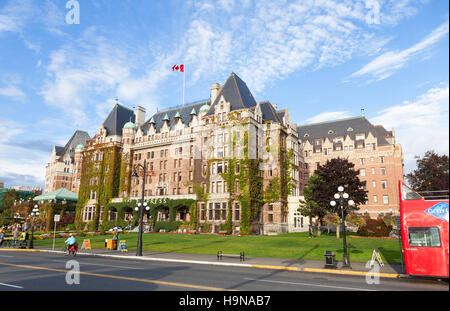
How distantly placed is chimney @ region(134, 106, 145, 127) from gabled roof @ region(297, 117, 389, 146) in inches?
1602

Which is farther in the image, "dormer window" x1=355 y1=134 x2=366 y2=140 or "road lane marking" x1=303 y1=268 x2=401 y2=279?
"dormer window" x1=355 y1=134 x2=366 y2=140

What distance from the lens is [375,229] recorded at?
1467 inches

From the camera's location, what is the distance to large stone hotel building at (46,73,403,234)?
50.2m

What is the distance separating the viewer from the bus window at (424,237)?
1420 centimetres

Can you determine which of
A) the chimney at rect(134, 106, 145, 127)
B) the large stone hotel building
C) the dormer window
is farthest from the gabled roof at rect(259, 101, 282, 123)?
the chimney at rect(134, 106, 145, 127)

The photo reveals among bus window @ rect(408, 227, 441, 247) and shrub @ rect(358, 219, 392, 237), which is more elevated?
bus window @ rect(408, 227, 441, 247)

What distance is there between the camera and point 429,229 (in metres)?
14.4

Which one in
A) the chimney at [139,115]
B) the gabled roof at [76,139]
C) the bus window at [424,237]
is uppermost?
the gabled roof at [76,139]

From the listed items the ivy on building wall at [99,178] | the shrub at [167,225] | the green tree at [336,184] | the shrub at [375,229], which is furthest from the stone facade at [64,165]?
the shrub at [375,229]

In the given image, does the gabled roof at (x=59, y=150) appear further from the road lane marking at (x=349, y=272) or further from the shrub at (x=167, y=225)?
the road lane marking at (x=349, y=272)

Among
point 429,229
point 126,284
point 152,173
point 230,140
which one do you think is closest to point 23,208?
point 152,173

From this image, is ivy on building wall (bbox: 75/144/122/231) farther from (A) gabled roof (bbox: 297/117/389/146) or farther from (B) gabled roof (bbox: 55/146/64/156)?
(B) gabled roof (bbox: 55/146/64/156)

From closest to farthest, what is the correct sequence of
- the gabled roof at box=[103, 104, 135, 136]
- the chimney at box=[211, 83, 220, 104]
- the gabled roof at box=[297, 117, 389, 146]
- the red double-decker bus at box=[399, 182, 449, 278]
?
the red double-decker bus at box=[399, 182, 449, 278] → the chimney at box=[211, 83, 220, 104] → the gabled roof at box=[297, 117, 389, 146] → the gabled roof at box=[103, 104, 135, 136]
